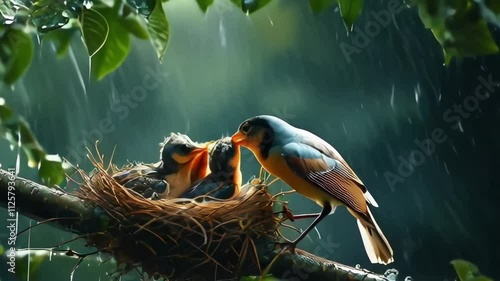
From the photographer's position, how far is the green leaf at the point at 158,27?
878 mm

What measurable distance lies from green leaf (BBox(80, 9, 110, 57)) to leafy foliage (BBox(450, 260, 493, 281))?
0.66 metres

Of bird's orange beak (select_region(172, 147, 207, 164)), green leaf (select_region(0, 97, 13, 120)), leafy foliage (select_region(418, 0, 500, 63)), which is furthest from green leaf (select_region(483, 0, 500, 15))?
green leaf (select_region(0, 97, 13, 120))

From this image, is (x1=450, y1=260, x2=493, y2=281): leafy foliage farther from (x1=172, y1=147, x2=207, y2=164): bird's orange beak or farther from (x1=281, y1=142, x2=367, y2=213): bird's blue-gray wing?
(x1=172, y1=147, x2=207, y2=164): bird's orange beak

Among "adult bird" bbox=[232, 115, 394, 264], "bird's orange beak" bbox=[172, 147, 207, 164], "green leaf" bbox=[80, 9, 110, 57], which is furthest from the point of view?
"bird's orange beak" bbox=[172, 147, 207, 164]

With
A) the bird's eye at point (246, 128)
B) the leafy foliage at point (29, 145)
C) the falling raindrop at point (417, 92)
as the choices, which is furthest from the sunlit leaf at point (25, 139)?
the falling raindrop at point (417, 92)

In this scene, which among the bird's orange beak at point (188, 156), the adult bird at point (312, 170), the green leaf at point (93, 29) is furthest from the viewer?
the bird's orange beak at point (188, 156)

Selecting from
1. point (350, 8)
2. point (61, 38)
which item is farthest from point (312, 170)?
point (61, 38)

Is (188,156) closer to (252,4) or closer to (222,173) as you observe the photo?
(222,173)

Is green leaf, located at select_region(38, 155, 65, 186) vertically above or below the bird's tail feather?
above

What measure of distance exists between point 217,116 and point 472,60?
1.46 feet

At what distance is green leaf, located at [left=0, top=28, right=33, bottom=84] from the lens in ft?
2.95

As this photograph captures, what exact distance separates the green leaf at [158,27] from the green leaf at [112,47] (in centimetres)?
4

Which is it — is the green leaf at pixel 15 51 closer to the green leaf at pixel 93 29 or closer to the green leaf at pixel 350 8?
the green leaf at pixel 93 29

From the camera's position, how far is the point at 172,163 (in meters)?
1.04
